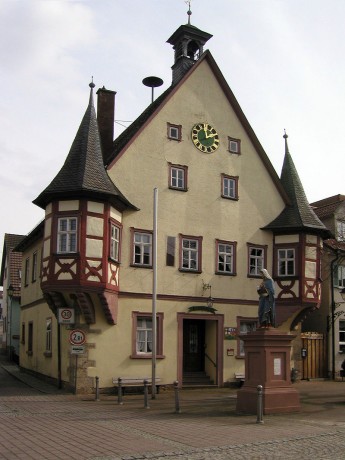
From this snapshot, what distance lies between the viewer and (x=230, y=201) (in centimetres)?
2603

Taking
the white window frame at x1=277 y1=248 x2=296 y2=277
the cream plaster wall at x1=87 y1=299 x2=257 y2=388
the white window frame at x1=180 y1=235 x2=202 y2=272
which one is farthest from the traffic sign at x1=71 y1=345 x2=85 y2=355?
the white window frame at x1=277 y1=248 x2=296 y2=277

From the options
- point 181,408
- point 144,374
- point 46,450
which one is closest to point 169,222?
point 144,374

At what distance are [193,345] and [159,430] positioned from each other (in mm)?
12789

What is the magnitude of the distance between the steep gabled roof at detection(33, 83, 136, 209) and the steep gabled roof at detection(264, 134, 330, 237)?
7.43m

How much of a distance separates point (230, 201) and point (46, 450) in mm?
17215

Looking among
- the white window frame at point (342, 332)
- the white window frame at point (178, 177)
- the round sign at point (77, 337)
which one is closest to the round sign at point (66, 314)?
the round sign at point (77, 337)

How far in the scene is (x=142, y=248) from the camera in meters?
23.5

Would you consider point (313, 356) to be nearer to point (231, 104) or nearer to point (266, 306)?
point (231, 104)

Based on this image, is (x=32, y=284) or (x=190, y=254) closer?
(x=190, y=254)

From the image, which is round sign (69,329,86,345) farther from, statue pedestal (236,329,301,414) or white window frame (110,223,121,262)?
statue pedestal (236,329,301,414)

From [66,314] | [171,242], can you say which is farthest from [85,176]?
[66,314]

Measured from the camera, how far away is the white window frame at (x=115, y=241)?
2191cm

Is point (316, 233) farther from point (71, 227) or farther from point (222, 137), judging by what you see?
point (71, 227)

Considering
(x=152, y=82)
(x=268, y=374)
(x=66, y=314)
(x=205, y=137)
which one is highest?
(x=152, y=82)
